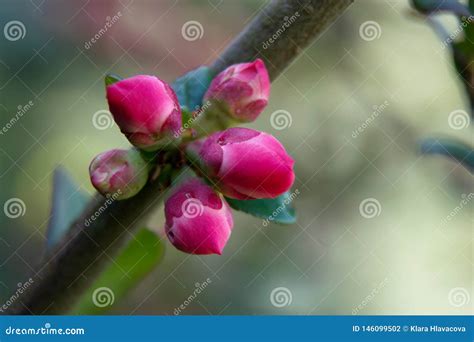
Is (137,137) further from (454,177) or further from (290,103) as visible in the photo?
(454,177)

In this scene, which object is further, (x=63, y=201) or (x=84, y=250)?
(x=63, y=201)

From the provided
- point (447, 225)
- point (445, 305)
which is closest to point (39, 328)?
point (445, 305)

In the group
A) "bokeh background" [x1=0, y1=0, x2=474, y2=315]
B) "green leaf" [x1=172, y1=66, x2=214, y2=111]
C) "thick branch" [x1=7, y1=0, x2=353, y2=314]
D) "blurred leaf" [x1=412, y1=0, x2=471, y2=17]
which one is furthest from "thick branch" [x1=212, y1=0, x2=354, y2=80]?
"bokeh background" [x1=0, y1=0, x2=474, y2=315]

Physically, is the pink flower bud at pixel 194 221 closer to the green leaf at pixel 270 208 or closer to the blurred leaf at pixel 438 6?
the green leaf at pixel 270 208

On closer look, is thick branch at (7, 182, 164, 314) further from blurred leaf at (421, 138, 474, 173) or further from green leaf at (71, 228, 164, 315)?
blurred leaf at (421, 138, 474, 173)

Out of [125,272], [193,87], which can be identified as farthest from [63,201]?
[193,87]

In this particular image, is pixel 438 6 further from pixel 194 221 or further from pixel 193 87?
pixel 194 221

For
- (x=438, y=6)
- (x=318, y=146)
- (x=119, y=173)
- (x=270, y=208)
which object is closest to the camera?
(x=119, y=173)
